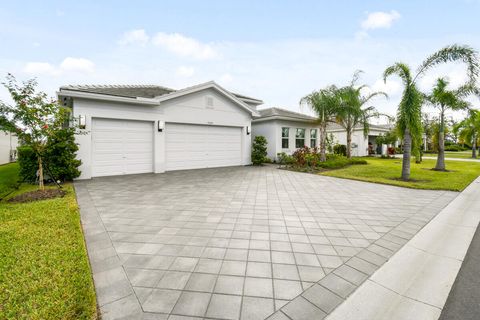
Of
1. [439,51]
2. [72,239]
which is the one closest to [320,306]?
[72,239]

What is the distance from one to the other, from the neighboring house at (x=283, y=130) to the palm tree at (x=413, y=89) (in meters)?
6.89

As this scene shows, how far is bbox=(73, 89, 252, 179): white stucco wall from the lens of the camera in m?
8.40

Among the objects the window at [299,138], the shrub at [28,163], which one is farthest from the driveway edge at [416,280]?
the window at [299,138]

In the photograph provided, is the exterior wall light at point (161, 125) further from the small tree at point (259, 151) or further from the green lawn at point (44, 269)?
the green lawn at point (44, 269)

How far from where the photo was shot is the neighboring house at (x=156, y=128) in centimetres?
855

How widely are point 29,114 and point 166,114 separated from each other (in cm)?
532

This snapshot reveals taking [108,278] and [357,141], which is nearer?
[108,278]

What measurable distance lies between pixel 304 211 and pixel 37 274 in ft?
14.9

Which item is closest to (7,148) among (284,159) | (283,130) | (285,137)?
(284,159)

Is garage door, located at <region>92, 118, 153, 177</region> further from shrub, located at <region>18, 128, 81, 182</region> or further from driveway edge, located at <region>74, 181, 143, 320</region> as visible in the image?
driveway edge, located at <region>74, 181, 143, 320</region>

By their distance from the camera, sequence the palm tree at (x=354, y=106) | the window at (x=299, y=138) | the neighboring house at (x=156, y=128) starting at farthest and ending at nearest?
the window at (x=299, y=138) < the palm tree at (x=354, y=106) < the neighboring house at (x=156, y=128)

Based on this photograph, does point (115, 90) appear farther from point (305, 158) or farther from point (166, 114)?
point (305, 158)

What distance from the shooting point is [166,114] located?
34.3ft

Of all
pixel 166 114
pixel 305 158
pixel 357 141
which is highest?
pixel 166 114
